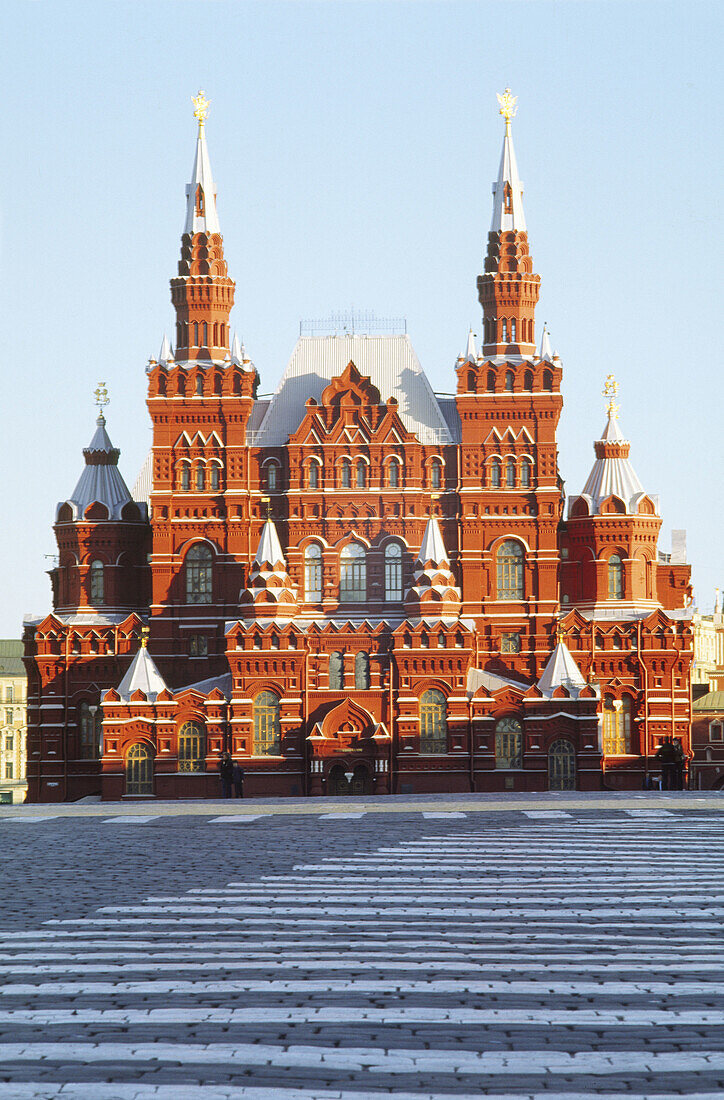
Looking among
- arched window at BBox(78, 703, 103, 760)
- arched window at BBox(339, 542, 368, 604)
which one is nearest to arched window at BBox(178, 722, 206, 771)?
arched window at BBox(78, 703, 103, 760)

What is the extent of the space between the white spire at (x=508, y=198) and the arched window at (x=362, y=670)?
19771 millimetres

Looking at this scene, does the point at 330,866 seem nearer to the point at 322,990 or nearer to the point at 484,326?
the point at 322,990

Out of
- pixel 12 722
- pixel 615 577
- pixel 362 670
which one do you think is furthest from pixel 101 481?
pixel 12 722

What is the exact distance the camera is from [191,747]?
59906mm

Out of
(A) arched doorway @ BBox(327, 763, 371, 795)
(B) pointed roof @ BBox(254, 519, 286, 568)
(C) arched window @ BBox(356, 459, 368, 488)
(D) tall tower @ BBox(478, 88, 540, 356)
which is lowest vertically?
(A) arched doorway @ BBox(327, 763, 371, 795)

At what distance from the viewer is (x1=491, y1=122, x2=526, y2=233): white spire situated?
66500 mm

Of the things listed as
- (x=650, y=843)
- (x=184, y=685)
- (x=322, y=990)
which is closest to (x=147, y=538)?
(x=184, y=685)

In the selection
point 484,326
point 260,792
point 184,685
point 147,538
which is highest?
point 484,326

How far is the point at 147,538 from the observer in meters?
67.2

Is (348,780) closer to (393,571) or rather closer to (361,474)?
(393,571)

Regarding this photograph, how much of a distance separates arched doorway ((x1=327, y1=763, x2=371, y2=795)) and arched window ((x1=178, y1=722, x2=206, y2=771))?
516 centimetres

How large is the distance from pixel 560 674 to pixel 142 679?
16313 millimetres

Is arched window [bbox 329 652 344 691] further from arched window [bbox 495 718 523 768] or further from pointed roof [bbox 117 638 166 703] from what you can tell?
pointed roof [bbox 117 638 166 703]

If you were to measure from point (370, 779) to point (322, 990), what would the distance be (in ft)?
156
